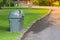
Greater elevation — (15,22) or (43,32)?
(15,22)

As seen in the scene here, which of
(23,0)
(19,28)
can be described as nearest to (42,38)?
(19,28)

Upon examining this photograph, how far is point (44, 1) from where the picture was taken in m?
47.8

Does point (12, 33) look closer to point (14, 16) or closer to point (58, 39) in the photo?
point (14, 16)

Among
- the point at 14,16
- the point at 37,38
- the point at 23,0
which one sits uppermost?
the point at 14,16

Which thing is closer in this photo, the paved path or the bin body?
the paved path

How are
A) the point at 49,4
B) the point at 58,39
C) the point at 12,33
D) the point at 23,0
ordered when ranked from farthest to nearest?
the point at 23,0 < the point at 49,4 < the point at 12,33 < the point at 58,39

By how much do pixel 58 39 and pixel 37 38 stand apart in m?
0.94

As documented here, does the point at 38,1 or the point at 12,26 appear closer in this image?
the point at 12,26

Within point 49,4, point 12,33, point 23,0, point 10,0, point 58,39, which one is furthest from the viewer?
point 23,0

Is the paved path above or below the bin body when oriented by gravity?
below

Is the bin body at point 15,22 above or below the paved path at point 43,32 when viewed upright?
above

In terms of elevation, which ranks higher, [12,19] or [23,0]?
[12,19]

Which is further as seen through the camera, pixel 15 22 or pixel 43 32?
pixel 43 32

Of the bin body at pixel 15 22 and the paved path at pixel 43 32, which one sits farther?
the bin body at pixel 15 22
